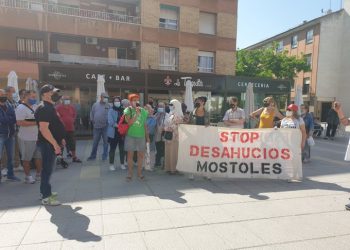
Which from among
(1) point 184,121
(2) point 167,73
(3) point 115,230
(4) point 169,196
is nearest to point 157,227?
(3) point 115,230

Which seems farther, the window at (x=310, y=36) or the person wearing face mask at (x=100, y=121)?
the window at (x=310, y=36)

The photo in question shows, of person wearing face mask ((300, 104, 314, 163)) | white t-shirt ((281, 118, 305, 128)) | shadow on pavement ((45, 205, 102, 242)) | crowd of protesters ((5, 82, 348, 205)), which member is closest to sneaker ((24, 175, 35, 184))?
crowd of protesters ((5, 82, 348, 205))

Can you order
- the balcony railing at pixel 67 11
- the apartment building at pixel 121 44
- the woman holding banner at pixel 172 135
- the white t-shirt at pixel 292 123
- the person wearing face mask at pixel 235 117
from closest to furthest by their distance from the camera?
the white t-shirt at pixel 292 123, the woman holding banner at pixel 172 135, the person wearing face mask at pixel 235 117, the apartment building at pixel 121 44, the balcony railing at pixel 67 11

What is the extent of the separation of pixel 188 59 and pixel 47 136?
18298 millimetres

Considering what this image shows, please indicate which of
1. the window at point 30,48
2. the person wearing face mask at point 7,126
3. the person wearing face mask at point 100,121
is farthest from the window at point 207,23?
the person wearing face mask at point 7,126

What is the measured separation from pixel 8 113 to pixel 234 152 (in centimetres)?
486

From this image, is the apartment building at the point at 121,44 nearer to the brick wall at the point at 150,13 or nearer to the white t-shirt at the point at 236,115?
the brick wall at the point at 150,13

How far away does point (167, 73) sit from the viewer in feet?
63.9

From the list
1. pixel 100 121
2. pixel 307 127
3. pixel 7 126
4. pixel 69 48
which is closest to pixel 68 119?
pixel 100 121

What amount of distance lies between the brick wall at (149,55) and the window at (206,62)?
3.50 meters

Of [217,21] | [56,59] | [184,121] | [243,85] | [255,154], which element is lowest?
[255,154]

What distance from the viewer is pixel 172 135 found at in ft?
22.5

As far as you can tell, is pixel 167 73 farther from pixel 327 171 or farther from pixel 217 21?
pixel 327 171

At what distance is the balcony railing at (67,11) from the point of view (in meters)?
18.2
